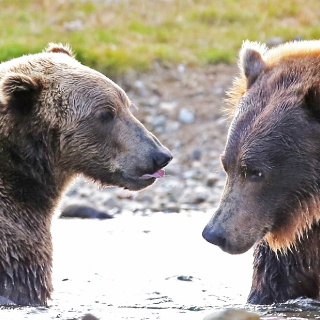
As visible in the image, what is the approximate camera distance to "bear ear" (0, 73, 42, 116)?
734 centimetres

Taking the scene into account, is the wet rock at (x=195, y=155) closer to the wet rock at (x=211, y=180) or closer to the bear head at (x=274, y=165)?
the wet rock at (x=211, y=180)

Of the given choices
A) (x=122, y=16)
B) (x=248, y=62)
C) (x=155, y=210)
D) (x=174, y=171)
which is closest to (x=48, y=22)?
(x=122, y=16)

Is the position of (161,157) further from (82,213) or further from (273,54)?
(82,213)

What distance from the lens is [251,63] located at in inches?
289

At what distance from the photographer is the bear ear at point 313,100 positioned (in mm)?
6758

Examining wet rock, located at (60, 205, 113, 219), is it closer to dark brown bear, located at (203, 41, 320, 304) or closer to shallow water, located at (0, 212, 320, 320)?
shallow water, located at (0, 212, 320, 320)

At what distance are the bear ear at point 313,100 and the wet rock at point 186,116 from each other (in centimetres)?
931

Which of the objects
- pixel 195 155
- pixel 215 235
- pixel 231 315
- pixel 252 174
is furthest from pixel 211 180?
pixel 231 315

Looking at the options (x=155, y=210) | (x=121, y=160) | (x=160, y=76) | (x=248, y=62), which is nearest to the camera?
(x=248, y=62)

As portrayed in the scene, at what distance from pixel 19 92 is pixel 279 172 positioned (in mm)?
1948

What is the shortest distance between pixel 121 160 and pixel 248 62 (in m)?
1.25

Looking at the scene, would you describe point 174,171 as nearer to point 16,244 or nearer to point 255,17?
point 255,17

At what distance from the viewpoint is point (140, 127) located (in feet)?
26.0

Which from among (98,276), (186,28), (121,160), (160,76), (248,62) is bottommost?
(98,276)
